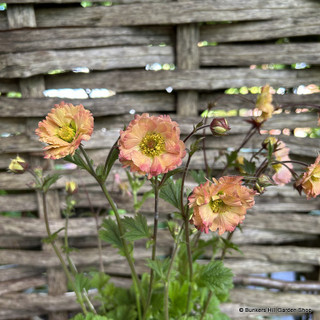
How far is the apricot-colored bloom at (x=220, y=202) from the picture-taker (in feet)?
1.65

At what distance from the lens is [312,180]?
581 mm

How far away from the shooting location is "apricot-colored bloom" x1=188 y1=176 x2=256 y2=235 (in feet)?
1.65

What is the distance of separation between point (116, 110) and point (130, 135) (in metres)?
0.52

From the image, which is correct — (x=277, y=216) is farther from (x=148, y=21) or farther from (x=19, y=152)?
(x=19, y=152)

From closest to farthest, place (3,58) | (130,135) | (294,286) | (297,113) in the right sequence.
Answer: (130,135) → (3,58) → (297,113) → (294,286)

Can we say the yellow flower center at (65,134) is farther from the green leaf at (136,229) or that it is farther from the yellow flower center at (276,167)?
the yellow flower center at (276,167)

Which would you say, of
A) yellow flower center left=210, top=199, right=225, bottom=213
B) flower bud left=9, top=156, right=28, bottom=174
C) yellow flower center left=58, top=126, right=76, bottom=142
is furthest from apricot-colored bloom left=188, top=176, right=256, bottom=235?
flower bud left=9, top=156, right=28, bottom=174

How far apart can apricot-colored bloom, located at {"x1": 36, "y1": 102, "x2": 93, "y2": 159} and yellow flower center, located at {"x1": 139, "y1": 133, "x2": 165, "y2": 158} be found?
0.09 metres

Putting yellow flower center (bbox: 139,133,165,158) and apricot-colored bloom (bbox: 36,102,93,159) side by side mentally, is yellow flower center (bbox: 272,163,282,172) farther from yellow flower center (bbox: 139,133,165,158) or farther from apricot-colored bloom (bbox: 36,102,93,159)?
apricot-colored bloom (bbox: 36,102,93,159)

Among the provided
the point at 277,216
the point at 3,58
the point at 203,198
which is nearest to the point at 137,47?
the point at 3,58

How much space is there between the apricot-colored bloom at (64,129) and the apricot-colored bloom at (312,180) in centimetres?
40

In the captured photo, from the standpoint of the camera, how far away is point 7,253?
106 centimetres

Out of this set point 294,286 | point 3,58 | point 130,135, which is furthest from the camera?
point 294,286

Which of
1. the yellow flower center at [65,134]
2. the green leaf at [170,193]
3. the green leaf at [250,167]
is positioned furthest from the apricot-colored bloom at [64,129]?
the green leaf at [250,167]
